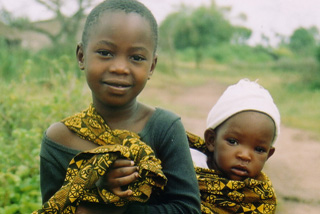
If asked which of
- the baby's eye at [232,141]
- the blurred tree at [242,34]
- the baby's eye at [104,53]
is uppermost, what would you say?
the blurred tree at [242,34]

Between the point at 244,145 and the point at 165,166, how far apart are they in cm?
69

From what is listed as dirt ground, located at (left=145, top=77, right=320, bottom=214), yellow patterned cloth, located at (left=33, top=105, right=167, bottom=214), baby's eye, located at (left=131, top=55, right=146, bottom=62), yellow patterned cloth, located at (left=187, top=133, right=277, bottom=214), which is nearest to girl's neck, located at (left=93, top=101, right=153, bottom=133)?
yellow patterned cloth, located at (left=33, top=105, right=167, bottom=214)

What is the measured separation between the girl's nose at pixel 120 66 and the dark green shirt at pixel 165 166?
10.2 inches

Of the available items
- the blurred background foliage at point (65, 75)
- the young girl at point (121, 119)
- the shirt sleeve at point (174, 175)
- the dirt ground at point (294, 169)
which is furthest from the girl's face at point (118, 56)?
the dirt ground at point (294, 169)

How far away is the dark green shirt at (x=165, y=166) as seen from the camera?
1.59m

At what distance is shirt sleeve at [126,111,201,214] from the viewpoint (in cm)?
158

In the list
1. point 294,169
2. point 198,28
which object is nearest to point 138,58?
point 294,169

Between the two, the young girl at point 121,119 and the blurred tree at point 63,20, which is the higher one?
the blurred tree at point 63,20

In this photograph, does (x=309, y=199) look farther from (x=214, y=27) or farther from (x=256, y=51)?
(x=256, y=51)

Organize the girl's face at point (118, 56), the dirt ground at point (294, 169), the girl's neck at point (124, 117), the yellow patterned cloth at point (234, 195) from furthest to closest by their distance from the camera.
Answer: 1. the dirt ground at point (294, 169)
2. the yellow patterned cloth at point (234, 195)
3. the girl's neck at point (124, 117)
4. the girl's face at point (118, 56)

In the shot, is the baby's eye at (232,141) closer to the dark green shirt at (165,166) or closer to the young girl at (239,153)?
the young girl at (239,153)

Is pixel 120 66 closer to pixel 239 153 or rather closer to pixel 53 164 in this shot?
pixel 53 164

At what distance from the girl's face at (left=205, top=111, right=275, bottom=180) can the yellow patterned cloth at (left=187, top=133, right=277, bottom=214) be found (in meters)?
0.10

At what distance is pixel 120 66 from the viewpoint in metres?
1.53
